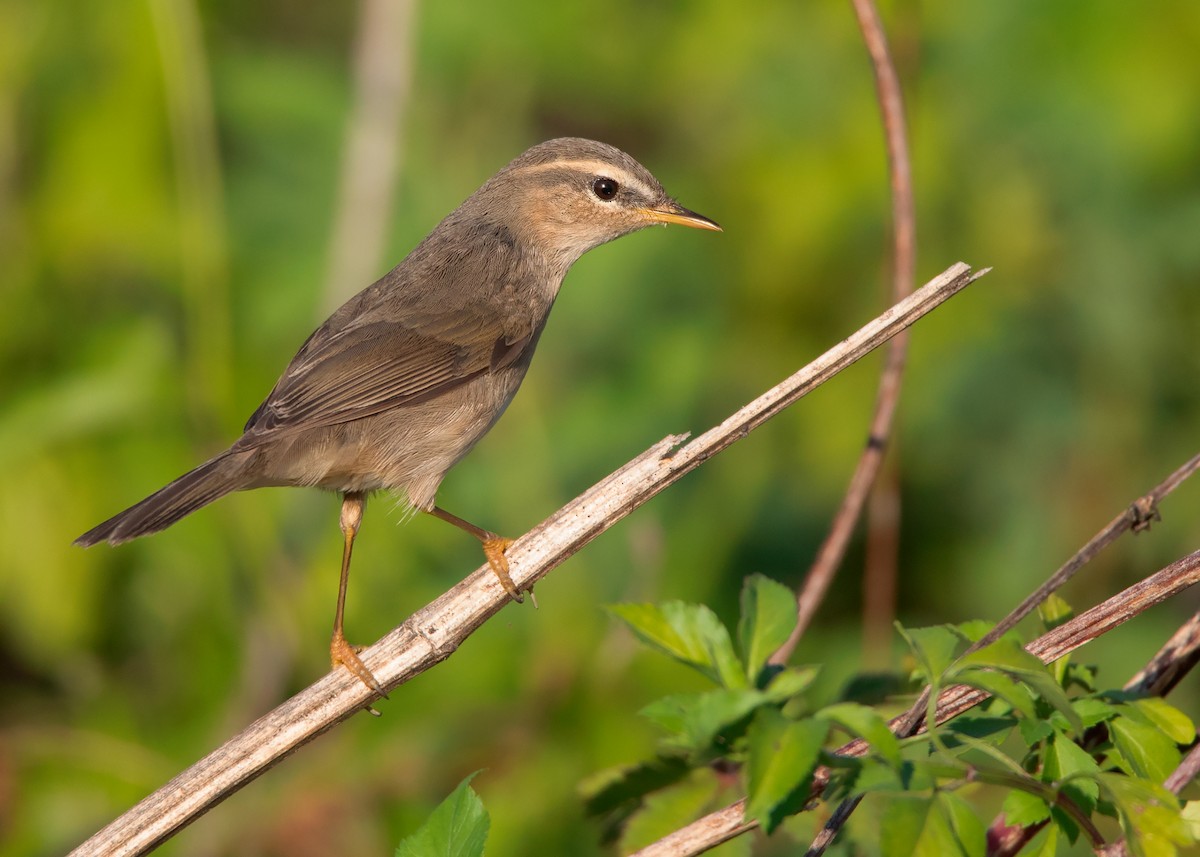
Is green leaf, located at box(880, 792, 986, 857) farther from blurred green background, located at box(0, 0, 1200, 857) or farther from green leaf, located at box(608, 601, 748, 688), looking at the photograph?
blurred green background, located at box(0, 0, 1200, 857)

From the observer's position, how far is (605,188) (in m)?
4.71

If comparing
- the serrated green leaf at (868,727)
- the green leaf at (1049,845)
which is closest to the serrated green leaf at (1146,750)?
the green leaf at (1049,845)

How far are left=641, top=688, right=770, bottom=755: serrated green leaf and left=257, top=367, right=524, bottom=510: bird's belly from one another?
7.50 ft

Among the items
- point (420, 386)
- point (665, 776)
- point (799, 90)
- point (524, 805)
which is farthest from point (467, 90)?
point (665, 776)

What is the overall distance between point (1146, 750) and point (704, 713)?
706mm

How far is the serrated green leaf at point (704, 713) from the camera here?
172cm

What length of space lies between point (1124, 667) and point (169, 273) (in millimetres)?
4441

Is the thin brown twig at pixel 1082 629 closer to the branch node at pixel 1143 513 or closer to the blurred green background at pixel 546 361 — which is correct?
the branch node at pixel 1143 513

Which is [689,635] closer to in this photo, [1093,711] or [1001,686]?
[1001,686]

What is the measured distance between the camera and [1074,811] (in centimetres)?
184

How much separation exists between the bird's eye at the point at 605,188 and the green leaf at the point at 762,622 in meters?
2.89

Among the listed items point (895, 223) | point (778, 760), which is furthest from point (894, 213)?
point (778, 760)

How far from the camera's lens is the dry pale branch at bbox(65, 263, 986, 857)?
99.6 inches

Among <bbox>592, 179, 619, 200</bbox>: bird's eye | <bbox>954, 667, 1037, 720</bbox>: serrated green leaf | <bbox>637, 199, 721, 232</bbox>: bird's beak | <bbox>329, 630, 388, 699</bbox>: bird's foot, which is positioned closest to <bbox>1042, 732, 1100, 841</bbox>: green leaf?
<bbox>954, 667, 1037, 720</bbox>: serrated green leaf
